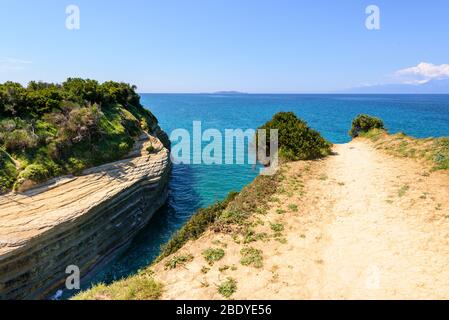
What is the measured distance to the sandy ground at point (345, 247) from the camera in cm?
1080

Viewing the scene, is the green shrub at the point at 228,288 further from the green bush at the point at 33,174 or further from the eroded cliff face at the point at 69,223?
the green bush at the point at 33,174

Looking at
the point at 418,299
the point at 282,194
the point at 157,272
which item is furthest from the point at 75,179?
the point at 418,299

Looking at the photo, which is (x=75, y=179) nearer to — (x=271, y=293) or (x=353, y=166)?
(x=271, y=293)

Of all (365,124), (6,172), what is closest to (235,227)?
(6,172)

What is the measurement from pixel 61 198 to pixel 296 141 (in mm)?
19886

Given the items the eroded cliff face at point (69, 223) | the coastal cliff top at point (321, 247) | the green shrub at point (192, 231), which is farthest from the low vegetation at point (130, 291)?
the eroded cliff face at point (69, 223)

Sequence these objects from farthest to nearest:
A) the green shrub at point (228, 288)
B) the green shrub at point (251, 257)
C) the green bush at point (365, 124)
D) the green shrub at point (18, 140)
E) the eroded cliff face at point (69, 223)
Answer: the green bush at point (365, 124) < the green shrub at point (18, 140) < the eroded cliff face at point (69, 223) < the green shrub at point (251, 257) < the green shrub at point (228, 288)

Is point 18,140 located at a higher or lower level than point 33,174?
higher

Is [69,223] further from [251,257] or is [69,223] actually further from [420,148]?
[420,148]

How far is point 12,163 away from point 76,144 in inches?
201

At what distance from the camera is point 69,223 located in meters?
18.0

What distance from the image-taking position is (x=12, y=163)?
20.2 m

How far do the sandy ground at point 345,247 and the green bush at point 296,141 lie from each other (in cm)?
593

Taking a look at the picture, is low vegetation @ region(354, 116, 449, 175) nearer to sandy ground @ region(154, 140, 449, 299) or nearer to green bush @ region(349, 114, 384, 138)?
sandy ground @ region(154, 140, 449, 299)
